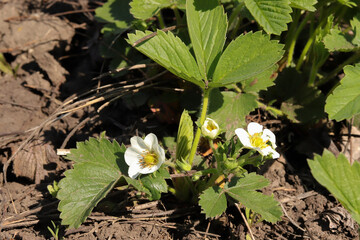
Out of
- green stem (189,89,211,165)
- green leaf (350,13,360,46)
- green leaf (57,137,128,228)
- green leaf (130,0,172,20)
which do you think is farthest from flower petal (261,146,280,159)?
green leaf (130,0,172,20)

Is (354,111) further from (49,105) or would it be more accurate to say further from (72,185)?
(49,105)

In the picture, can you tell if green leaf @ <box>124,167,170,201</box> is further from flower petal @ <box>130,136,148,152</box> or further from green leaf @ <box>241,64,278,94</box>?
green leaf @ <box>241,64,278,94</box>

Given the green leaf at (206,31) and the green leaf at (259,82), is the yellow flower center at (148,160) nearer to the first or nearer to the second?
the green leaf at (206,31)

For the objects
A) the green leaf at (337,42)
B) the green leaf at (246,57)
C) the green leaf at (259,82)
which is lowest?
the green leaf at (259,82)

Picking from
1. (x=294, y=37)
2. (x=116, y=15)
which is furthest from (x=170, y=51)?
(x=294, y=37)

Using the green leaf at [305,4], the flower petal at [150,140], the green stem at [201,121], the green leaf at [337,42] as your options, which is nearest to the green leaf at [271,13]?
the green leaf at [305,4]

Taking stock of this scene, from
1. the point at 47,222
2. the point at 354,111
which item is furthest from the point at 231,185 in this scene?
the point at 47,222
